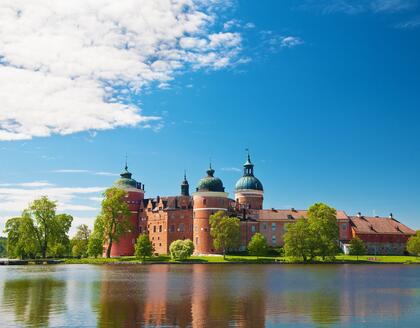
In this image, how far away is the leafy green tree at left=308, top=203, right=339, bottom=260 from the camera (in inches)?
3194

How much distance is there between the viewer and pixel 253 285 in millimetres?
39688

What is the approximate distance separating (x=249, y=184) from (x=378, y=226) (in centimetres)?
2821

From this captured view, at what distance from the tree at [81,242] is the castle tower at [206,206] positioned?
22550mm

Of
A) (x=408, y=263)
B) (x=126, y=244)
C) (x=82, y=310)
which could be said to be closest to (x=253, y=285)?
(x=82, y=310)

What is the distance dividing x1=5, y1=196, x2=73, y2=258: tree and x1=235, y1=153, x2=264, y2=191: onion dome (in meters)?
39.8

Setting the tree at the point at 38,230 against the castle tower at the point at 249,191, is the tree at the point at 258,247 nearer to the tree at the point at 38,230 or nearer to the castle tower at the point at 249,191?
the castle tower at the point at 249,191

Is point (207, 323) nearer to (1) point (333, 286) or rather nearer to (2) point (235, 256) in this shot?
(1) point (333, 286)

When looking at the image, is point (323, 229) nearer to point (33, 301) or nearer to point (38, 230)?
point (38, 230)

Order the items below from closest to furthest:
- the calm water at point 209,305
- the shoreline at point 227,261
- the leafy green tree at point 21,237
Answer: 1. the calm water at point 209,305
2. the shoreline at point 227,261
3. the leafy green tree at point 21,237

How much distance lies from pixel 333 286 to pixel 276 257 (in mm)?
53245

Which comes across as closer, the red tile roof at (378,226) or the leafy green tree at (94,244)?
the leafy green tree at (94,244)

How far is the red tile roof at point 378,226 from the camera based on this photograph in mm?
106688

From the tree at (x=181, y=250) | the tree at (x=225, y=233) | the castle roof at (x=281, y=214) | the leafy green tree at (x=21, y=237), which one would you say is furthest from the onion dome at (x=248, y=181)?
the leafy green tree at (x=21, y=237)

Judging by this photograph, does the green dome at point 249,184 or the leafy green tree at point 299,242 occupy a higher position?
the green dome at point 249,184
